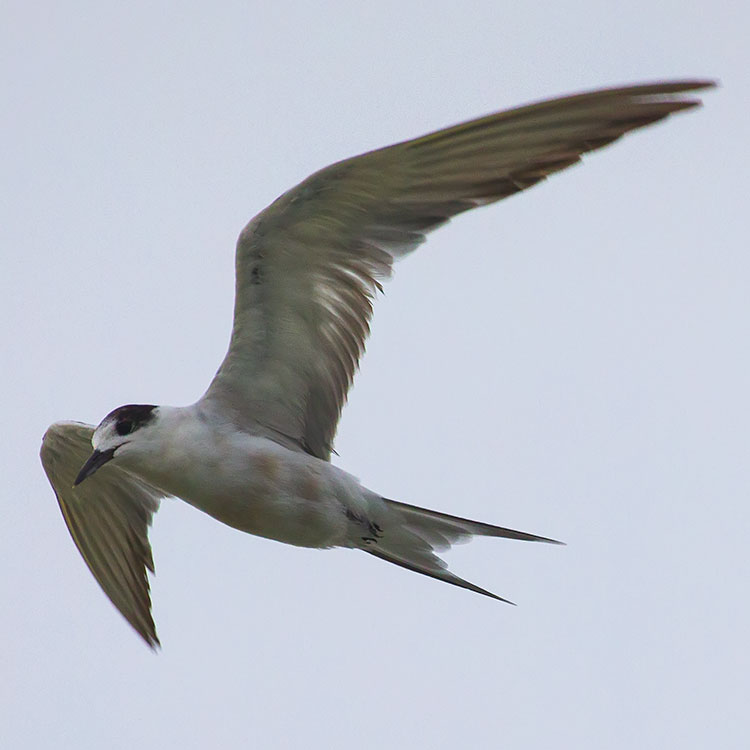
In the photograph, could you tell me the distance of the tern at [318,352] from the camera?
6.03 metres

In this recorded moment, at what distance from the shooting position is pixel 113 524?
8602 millimetres

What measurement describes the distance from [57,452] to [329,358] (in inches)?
81.0

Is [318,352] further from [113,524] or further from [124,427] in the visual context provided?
[113,524]

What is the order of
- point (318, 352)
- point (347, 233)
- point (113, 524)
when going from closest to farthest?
point (347, 233) < point (318, 352) < point (113, 524)

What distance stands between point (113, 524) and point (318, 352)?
2242 mm

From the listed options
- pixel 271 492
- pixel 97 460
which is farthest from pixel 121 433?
pixel 271 492

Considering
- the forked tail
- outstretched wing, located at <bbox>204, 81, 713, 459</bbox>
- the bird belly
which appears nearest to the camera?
outstretched wing, located at <bbox>204, 81, 713, 459</bbox>

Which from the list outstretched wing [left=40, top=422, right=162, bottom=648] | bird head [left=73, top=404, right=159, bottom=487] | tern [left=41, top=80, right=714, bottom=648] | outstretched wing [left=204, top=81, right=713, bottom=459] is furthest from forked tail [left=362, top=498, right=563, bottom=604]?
outstretched wing [left=40, top=422, right=162, bottom=648]

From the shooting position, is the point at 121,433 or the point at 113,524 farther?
the point at 113,524

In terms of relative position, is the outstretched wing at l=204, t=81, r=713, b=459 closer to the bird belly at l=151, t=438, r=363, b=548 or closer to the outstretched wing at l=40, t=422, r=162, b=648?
the bird belly at l=151, t=438, r=363, b=548

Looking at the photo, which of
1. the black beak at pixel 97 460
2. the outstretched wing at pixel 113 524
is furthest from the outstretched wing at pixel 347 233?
the outstretched wing at pixel 113 524

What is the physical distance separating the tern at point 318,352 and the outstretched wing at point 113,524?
145 cm

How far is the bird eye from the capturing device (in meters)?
6.82

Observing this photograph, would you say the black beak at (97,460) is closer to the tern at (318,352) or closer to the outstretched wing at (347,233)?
the tern at (318,352)
